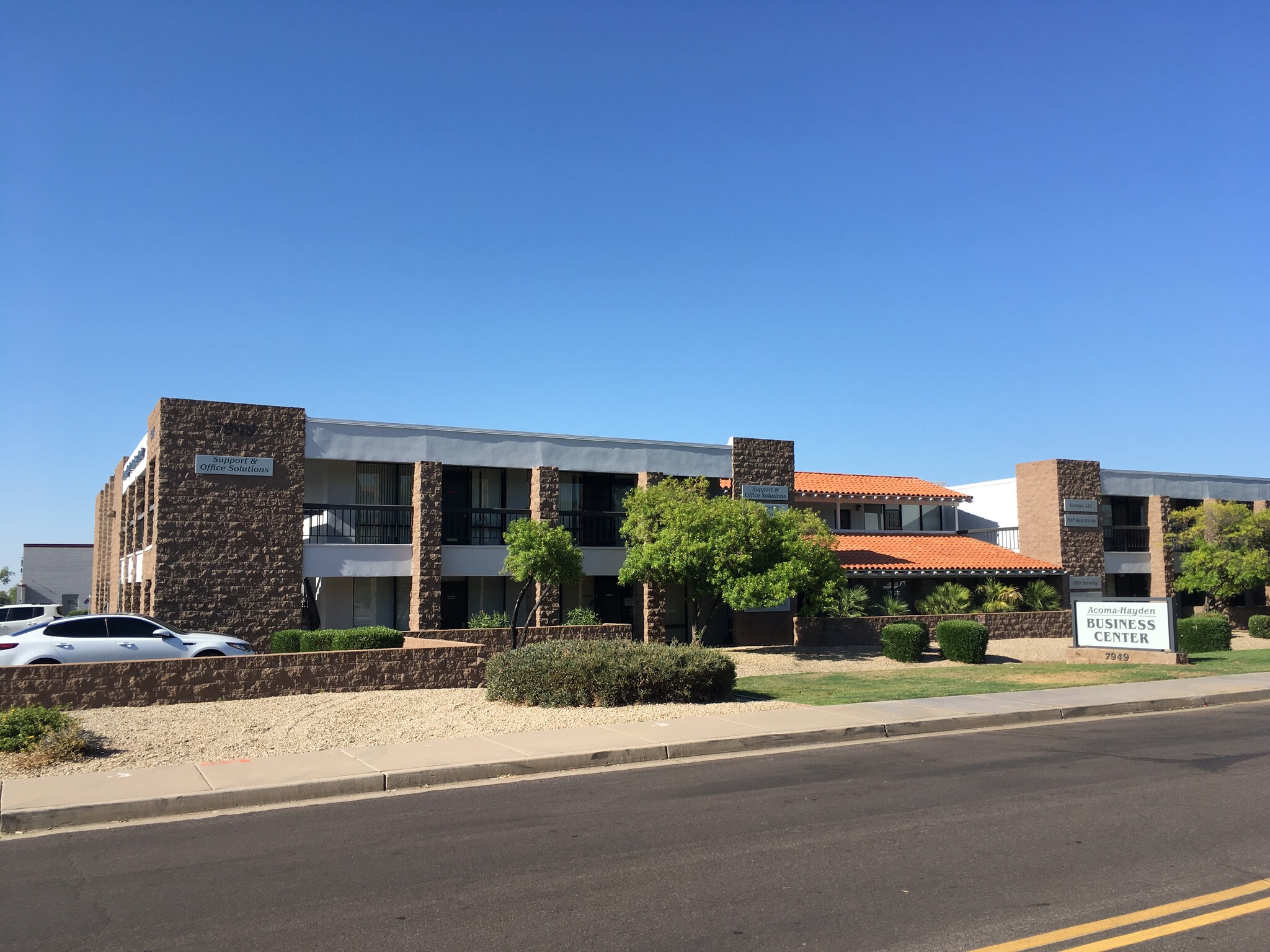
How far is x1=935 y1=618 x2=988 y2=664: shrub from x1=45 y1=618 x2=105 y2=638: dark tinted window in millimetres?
20286

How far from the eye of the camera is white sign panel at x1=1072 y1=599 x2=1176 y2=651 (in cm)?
2464

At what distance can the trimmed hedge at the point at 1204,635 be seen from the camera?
29000 millimetres

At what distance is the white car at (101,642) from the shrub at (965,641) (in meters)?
18.0

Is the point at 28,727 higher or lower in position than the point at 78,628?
lower

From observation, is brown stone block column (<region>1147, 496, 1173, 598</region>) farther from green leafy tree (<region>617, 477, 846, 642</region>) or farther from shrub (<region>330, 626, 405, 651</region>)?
shrub (<region>330, 626, 405, 651</region>)

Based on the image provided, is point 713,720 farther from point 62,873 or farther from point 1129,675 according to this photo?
point 1129,675

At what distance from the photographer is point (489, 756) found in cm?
1182

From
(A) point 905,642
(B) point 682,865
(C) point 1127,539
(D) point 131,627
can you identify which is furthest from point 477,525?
(C) point 1127,539

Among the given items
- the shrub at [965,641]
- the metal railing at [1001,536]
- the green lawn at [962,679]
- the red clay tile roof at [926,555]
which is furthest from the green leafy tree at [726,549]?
the metal railing at [1001,536]

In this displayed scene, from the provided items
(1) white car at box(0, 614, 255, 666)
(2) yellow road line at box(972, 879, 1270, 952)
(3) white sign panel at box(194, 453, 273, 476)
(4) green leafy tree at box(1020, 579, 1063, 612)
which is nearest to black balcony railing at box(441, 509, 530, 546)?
(3) white sign panel at box(194, 453, 273, 476)

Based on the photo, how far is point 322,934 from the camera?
6023 millimetres

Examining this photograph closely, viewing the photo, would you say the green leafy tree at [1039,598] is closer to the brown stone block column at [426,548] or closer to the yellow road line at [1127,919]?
the brown stone block column at [426,548]

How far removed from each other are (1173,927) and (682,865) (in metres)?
3.17

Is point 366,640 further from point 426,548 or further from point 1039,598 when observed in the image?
point 1039,598
